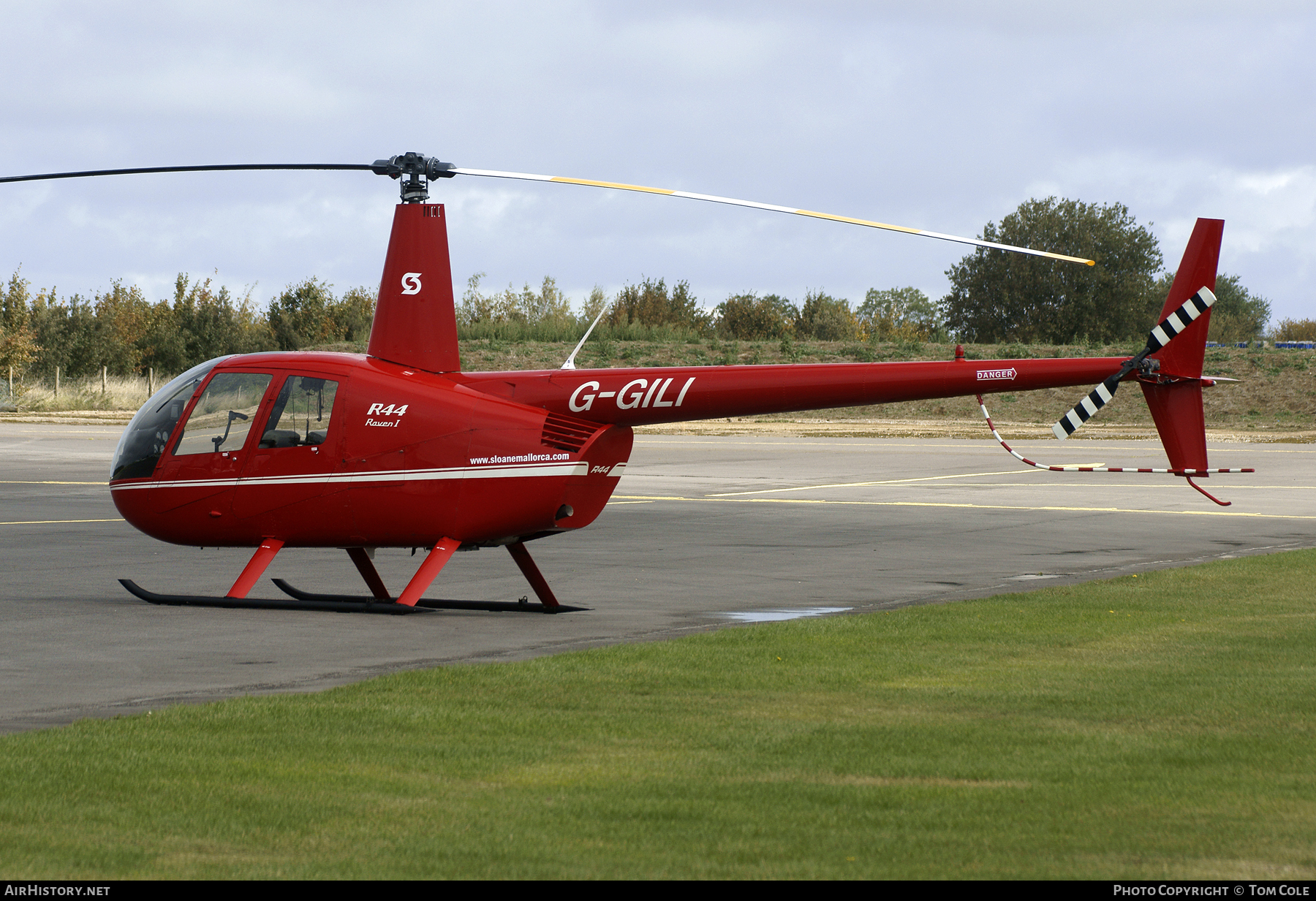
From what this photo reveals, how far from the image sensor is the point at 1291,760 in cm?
704

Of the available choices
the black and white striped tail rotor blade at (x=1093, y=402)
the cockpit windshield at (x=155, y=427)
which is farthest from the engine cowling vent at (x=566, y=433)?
the black and white striped tail rotor blade at (x=1093, y=402)

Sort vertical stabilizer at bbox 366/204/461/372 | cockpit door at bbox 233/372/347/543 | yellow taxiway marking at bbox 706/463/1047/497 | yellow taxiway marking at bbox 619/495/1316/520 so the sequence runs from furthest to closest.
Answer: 1. yellow taxiway marking at bbox 706/463/1047/497
2. yellow taxiway marking at bbox 619/495/1316/520
3. vertical stabilizer at bbox 366/204/461/372
4. cockpit door at bbox 233/372/347/543

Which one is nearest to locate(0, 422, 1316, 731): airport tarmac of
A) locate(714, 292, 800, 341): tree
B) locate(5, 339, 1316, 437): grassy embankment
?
locate(5, 339, 1316, 437): grassy embankment

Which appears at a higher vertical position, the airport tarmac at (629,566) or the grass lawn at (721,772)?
the grass lawn at (721,772)

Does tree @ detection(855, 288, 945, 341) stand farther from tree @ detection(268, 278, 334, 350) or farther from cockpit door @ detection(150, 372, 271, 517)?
cockpit door @ detection(150, 372, 271, 517)

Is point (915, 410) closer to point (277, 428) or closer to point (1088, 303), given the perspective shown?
point (1088, 303)

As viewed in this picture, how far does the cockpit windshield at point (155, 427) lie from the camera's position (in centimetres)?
1323

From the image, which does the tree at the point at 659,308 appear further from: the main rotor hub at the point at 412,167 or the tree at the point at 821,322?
the main rotor hub at the point at 412,167

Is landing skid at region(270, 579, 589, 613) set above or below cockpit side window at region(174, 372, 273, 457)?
below

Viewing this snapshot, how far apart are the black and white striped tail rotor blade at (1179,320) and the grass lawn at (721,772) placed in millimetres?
3729

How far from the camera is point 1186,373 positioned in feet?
44.3

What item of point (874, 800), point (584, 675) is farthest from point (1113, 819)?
point (584, 675)

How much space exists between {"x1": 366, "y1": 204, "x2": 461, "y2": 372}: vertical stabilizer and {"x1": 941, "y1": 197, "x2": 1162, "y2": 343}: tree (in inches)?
3149

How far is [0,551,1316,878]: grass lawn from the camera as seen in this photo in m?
5.52
